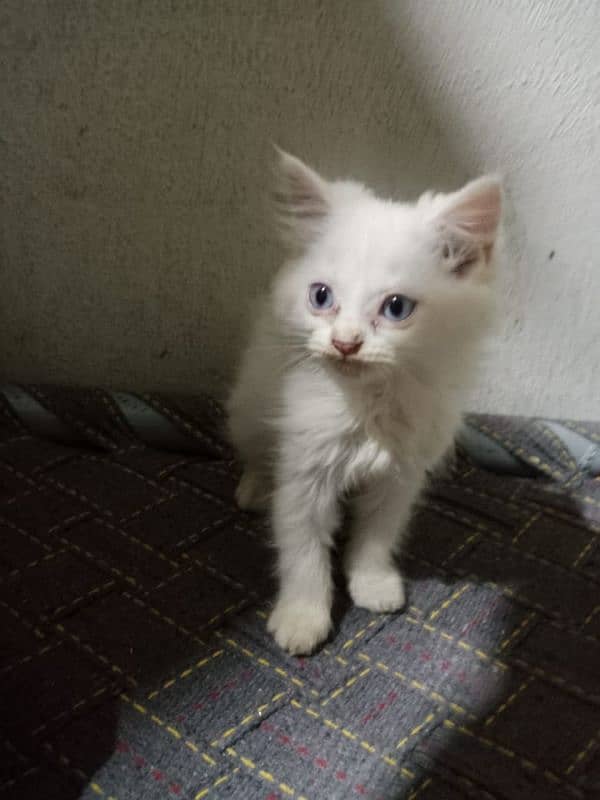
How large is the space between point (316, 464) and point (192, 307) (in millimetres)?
583

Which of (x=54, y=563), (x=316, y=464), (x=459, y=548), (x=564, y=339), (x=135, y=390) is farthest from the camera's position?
(x=135, y=390)

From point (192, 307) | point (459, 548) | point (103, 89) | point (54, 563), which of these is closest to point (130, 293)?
point (192, 307)

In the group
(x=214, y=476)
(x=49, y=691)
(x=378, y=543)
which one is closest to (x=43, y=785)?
(x=49, y=691)

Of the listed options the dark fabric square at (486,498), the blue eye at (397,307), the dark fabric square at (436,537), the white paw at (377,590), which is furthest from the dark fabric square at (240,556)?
the blue eye at (397,307)

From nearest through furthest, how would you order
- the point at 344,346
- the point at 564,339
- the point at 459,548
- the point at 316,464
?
the point at 344,346 < the point at 316,464 < the point at 459,548 < the point at 564,339

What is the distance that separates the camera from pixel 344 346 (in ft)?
2.65

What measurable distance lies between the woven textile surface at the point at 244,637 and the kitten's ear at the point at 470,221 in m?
0.51

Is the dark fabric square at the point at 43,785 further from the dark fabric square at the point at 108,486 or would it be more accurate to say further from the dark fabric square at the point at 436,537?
the dark fabric square at the point at 436,537

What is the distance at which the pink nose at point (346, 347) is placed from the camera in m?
0.81

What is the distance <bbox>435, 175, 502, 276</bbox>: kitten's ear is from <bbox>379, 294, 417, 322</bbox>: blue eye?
0.31 ft

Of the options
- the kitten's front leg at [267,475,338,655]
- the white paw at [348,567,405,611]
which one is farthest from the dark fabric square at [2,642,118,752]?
the white paw at [348,567,405,611]

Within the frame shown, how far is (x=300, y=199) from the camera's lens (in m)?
0.96

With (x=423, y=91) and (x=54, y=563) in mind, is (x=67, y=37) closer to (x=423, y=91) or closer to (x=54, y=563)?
(x=423, y=91)

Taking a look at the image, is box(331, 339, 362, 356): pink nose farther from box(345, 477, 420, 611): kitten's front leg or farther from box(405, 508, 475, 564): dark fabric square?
box(405, 508, 475, 564): dark fabric square
